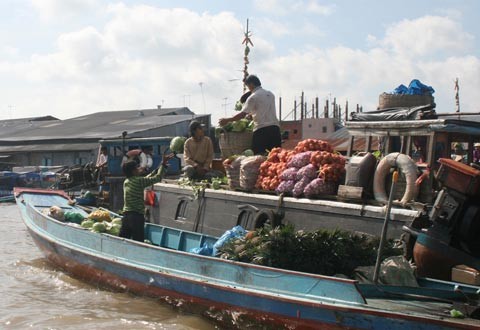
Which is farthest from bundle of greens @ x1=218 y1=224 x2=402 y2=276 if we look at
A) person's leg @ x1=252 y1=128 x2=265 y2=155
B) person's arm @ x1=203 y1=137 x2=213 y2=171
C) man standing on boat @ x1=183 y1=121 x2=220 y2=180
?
person's arm @ x1=203 y1=137 x2=213 y2=171

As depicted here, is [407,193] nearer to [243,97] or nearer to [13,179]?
[243,97]

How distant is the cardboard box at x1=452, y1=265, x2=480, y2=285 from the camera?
5699mm

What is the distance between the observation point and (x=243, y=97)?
10.7 meters

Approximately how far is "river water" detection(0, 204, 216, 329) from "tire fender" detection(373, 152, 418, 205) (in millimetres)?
2477

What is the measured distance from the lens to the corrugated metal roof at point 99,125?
37.8 m

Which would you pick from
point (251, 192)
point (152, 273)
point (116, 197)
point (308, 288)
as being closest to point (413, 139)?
point (251, 192)

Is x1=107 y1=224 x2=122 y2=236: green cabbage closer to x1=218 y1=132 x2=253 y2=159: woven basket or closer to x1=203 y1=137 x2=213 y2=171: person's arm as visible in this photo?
x1=203 y1=137 x2=213 y2=171: person's arm

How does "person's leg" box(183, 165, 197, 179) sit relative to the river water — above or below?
above

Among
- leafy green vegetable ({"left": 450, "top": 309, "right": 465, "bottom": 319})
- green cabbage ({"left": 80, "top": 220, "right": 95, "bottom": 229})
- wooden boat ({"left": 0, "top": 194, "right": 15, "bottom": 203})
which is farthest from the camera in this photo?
wooden boat ({"left": 0, "top": 194, "right": 15, "bottom": 203})

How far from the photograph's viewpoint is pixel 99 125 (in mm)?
42969

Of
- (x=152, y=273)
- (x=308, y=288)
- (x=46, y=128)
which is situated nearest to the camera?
(x=308, y=288)

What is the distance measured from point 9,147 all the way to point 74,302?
33.7m

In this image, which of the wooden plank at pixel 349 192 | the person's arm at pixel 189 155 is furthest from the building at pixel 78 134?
the wooden plank at pixel 349 192

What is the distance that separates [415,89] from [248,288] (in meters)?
4.25
